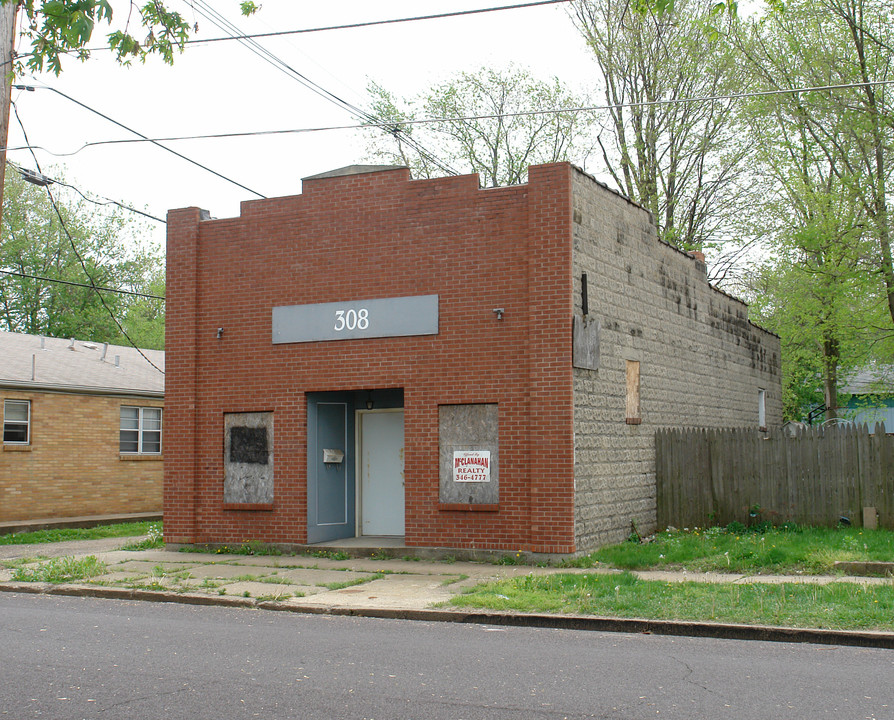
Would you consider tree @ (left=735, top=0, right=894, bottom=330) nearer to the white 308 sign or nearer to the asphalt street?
the white 308 sign

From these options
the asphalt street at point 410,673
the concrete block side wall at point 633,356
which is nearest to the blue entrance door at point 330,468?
the concrete block side wall at point 633,356

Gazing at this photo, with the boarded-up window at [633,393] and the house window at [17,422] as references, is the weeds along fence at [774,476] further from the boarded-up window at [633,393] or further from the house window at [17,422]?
the house window at [17,422]

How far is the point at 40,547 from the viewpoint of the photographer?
60.5ft

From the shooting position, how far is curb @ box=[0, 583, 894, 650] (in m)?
8.93

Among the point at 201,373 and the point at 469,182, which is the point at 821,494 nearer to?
the point at 469,182

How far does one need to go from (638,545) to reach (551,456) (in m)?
2.37

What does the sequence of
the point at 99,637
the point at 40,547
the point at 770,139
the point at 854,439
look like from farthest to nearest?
1. the point at 770,139
2. the point at 40,547
3. the point at 854,439
4. the point at 99,637

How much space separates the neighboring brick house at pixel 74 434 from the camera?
22.6 metres

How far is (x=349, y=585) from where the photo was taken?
41.7 feet

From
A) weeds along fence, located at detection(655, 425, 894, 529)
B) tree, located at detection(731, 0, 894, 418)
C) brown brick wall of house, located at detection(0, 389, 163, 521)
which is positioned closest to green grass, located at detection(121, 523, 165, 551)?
brown brick wall of house, located at detection(0, 389, 163, 521)

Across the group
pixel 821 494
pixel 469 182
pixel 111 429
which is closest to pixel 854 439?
pixel 821 494

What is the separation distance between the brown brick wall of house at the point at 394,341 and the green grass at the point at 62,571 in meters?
2.24

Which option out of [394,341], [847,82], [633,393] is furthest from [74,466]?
[847,82]

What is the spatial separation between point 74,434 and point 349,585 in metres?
13.9
